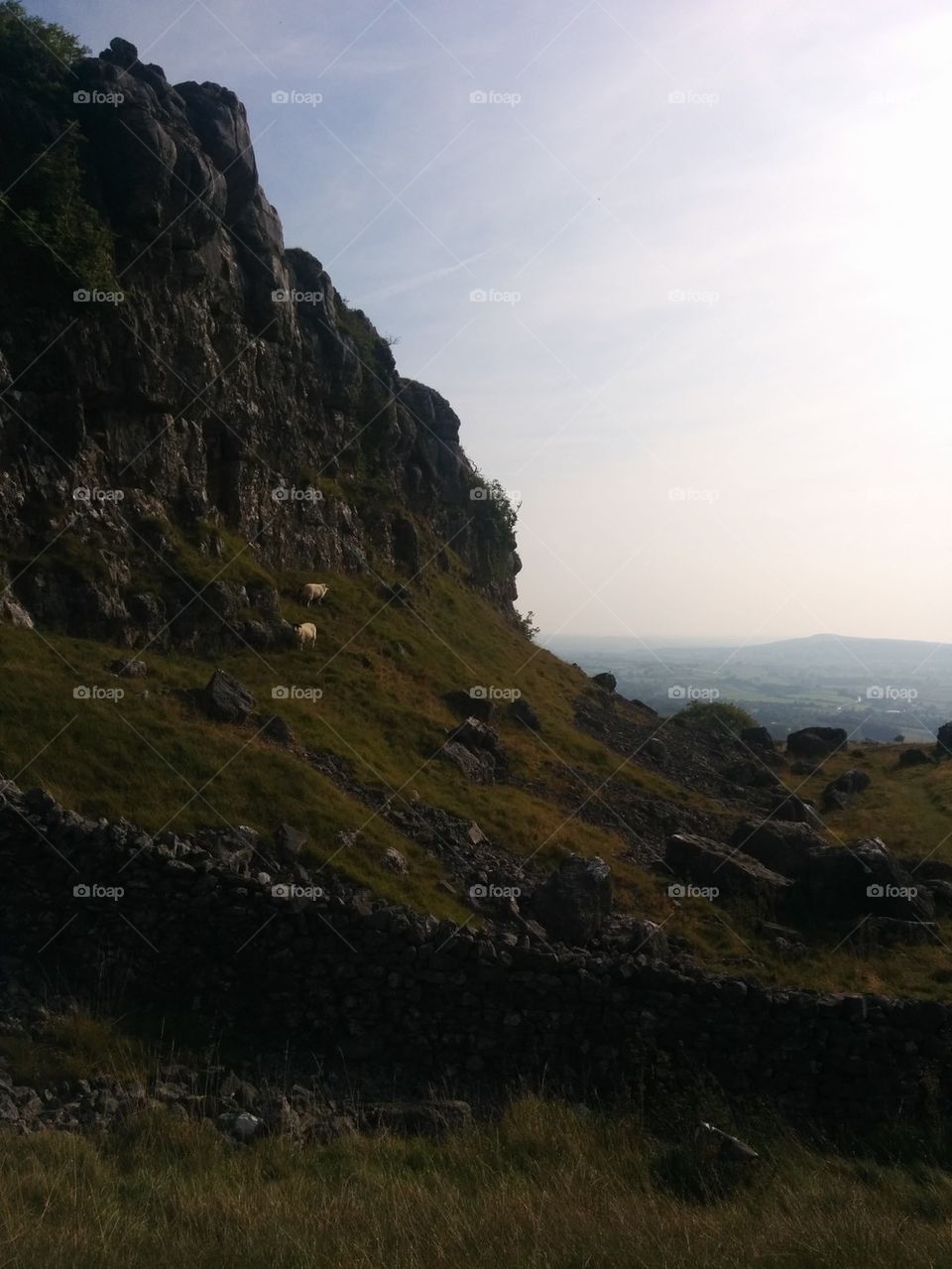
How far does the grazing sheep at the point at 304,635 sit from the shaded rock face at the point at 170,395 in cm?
98

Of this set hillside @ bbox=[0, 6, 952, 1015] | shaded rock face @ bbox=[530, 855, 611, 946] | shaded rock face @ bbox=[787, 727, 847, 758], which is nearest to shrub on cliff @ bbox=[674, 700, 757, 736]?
shaded rock face @ bbox=[787, 727, 847, 758]

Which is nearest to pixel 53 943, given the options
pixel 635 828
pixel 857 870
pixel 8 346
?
pixel 857 870

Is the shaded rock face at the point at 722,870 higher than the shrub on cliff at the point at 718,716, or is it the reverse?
the shrub on cliff at the point at 718,716

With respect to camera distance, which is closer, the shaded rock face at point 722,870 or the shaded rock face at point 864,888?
the shaded rock face at point 864,888

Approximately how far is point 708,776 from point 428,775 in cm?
2429

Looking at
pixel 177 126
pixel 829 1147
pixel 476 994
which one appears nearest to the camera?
pixel 829 1147

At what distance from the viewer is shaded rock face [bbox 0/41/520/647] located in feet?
107

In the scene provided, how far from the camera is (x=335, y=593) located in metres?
48.4

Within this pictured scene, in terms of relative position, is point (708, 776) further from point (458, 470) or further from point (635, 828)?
point (458, 470)

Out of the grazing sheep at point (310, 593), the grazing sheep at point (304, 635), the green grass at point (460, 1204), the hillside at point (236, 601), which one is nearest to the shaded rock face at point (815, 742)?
the hillside at point (236, 601)

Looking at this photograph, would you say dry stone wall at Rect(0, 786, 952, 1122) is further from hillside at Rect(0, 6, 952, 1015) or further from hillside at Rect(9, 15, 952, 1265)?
hillside at Rect(0, 6, 952, 1015)

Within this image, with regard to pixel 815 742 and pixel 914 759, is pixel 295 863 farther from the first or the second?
pixel 815 742

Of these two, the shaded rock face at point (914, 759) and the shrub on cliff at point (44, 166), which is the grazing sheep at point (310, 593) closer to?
the shrub on cliff at point (44, 166)

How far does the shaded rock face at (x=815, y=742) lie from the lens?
69938 millimetres
